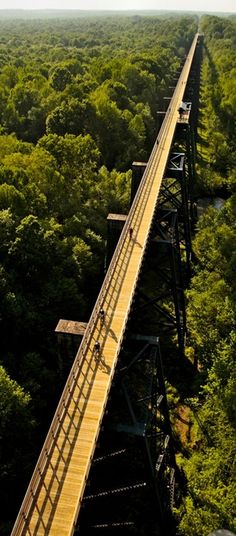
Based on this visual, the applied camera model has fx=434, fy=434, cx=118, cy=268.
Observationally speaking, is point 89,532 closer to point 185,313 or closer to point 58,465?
point 58,465

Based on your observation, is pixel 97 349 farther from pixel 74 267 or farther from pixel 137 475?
pixel 74 267

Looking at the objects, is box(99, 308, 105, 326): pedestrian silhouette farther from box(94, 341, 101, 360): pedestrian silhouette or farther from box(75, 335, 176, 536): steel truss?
box(94, 341, 101, 360): pedestrian silhouette

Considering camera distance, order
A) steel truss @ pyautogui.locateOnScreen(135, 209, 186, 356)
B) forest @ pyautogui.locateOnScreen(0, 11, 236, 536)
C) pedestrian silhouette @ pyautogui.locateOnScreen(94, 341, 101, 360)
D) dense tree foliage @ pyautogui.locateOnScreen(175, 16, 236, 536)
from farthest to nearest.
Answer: steel truss @ pyautogui.locateOnScreen(135, 209, 186, 356)
forest @ pyautogui.locateOnScreen(0, 11, 236, 536)
pedestrian silhouette @ pyautogui.locateOnScreen(94, 341, 101, 360)
dense tree foliage @ pyautogui.locateOnScreen(175, 16, 236, 536)

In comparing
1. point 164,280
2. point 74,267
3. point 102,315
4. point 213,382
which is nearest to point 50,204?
point 74,267

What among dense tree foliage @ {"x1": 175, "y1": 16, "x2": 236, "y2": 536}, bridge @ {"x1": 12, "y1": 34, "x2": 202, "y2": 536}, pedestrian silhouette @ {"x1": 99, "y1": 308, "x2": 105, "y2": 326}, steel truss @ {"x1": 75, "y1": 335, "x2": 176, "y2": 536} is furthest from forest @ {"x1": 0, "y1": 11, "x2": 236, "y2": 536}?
bridge @ {"x1": 12, "y1": 34, "x2": 202, "y2": 536}

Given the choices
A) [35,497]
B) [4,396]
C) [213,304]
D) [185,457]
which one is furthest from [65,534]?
[213,304]

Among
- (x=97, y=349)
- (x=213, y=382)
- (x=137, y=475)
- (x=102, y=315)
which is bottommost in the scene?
(x=137, y=475)

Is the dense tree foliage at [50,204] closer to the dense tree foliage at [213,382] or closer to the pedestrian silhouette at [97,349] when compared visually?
the pedestrian silhouette at [97,349]
